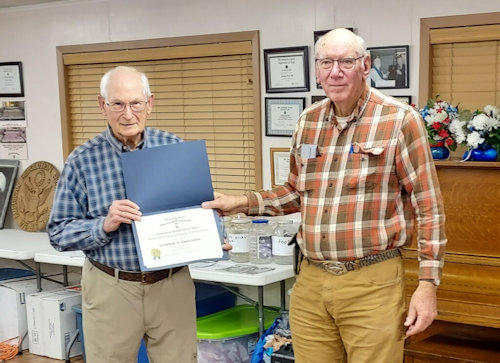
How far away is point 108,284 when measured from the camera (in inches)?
91.2

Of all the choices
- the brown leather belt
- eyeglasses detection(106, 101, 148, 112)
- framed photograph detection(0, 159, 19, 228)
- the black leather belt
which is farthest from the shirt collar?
framed photograph detection(0, 159, 19, 228)

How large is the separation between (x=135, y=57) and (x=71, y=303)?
155cm

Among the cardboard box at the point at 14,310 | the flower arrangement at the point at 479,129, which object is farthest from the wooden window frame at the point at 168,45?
the flower arrangement at the point at 479,129

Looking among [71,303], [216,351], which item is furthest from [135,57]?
[216,351]

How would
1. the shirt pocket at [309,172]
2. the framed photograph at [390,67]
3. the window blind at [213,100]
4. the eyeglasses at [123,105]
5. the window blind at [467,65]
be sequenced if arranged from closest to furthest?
1. the shirt pocket at [309,172]
2. the eyeglasses at [123,105]
3. the window blind at [467,65]
4. the framed photograph at [390,67]
5. the window blind at [213,100]

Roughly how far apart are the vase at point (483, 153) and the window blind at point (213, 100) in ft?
4.96

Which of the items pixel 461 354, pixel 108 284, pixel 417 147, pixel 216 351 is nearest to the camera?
pixel 417 147

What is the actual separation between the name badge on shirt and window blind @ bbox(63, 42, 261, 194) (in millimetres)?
1889

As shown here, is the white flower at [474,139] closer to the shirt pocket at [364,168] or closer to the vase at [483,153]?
the vase at [483,153]

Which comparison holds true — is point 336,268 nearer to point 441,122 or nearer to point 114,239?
point 114,239

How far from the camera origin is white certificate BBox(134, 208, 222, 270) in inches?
88.0

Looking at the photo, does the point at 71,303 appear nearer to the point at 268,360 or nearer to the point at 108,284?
the point at 268,360

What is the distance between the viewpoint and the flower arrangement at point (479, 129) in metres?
2.68

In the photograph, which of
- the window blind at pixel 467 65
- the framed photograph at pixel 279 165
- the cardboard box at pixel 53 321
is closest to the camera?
the window blind at pixel 467 65
